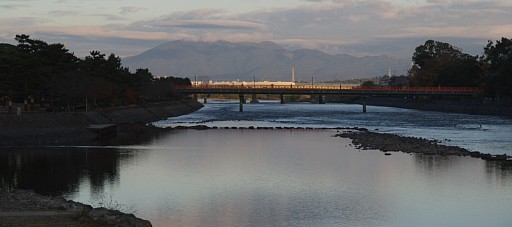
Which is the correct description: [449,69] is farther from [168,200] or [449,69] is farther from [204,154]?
[168,200]

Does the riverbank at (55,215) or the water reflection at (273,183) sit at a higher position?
the riverbank at (55,215)

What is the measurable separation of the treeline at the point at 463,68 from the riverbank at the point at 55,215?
10012 centimetres

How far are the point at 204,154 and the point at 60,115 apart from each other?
79.0 feet

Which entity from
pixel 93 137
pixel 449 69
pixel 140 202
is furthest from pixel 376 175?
pixel 449 69

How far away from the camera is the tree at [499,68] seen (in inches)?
4469

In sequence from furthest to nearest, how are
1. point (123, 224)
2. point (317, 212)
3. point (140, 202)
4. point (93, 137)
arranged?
point (93, 137) < point (140, 202) < point (317, 212) < point (123, 224)

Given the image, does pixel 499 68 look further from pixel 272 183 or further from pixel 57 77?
pixel 272 183

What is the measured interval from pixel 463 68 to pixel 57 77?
333 feet

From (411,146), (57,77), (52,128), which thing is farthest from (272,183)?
(57,77)

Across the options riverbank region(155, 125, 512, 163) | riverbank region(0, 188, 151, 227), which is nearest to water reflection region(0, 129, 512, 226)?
riverbank region(155, 125, 512, 163)

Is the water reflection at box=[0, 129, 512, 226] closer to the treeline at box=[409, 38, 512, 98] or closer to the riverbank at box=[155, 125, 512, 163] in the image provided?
the riverbank at box=[155, 125, 512, 163]

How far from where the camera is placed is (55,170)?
40.7 meters

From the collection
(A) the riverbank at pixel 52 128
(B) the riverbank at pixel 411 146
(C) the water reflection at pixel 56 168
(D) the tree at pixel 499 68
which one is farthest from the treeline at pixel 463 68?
(C) the water reflection at pixel 56 168

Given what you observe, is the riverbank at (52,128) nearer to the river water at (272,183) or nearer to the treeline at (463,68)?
the river water at (272,183)
